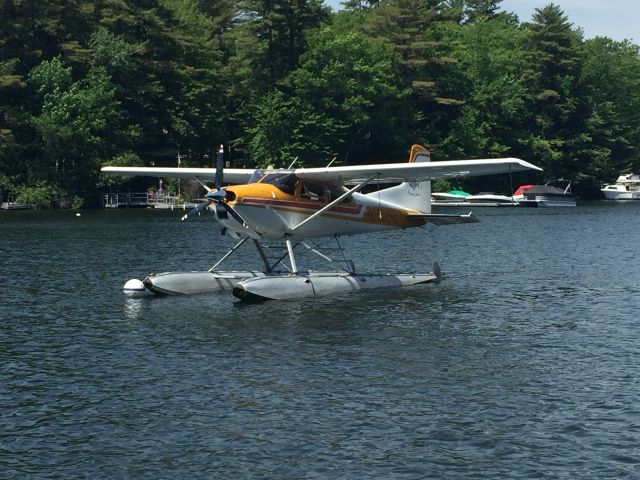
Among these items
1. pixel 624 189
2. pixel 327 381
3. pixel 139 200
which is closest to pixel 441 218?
pixel 327 381

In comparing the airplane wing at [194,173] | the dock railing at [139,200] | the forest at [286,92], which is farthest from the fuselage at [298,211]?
the dock railing at [139,200]

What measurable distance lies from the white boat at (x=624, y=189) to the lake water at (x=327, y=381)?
82.5 metres

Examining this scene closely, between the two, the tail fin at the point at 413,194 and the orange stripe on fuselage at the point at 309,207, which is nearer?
the orange stripe on fuselage at the point at 309,207

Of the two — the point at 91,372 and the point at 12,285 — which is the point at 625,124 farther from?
the point at 91,372

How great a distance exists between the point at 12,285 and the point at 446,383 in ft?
56.2

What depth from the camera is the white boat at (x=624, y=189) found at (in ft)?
358

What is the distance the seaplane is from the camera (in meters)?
23.9

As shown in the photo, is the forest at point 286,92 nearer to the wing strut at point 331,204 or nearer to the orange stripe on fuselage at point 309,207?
the orange stripe on fuselage at point 309,207

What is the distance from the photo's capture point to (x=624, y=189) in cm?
11050

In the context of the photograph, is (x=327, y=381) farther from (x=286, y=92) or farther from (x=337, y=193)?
(x=286, y=92)

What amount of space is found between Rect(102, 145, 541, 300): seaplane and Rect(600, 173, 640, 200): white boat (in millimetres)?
86552

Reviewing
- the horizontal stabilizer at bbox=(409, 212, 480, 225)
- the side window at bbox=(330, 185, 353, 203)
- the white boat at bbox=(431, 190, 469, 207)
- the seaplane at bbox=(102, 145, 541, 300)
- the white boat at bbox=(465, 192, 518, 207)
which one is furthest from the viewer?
the white boat at bbox=(465, 192, 518, 207)

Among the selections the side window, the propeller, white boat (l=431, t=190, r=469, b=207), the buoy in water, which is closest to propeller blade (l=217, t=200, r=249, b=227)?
the propeller

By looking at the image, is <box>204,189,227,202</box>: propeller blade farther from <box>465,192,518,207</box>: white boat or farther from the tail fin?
<box>465,192,518,207</box>: white boat
